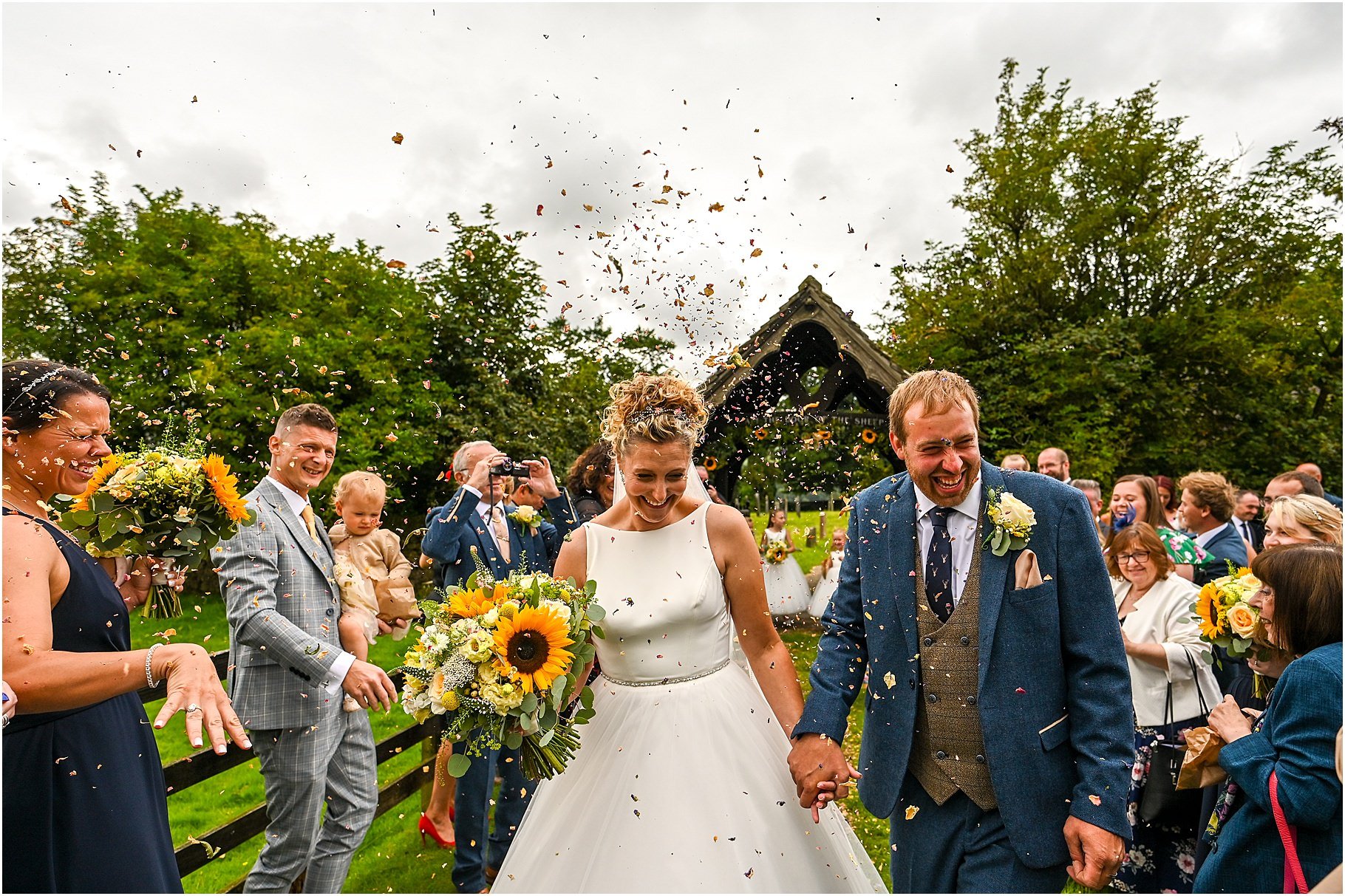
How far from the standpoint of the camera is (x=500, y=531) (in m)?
5.15

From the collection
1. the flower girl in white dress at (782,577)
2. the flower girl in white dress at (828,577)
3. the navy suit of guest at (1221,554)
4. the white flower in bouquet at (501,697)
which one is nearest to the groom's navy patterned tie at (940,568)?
the white flower in bouquet at (501,697)

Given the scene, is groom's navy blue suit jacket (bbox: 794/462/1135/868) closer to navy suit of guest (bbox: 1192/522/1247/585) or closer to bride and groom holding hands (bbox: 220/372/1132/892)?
bride and groom holding hands (bbox: 220/372/1132/892)

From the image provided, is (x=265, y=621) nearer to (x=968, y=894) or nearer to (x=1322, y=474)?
(x=968, y=894)

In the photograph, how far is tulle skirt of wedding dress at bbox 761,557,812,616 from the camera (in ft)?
36.6

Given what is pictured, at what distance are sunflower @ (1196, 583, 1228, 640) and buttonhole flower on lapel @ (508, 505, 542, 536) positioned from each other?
3.96 m

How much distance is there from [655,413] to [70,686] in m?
2.16

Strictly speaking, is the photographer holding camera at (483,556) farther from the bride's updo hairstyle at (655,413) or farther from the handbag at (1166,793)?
the handbag at (1166,793)

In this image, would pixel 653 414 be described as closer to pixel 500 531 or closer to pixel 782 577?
pixel 500 531

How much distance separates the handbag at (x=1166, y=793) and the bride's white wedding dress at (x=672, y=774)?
1818 millimetres

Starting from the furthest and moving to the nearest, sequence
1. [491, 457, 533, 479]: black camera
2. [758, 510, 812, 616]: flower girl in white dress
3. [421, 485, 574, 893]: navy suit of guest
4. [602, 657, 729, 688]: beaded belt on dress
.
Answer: [758, 510, 812, 616]: flower girl in white dress
[491, 457, 533, 479]: black camera
[421, 485, 574, 893]: navy suit of guest
[602, 657, 729, 688]: beaded belt on dress

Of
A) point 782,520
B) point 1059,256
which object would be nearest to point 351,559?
point 782,520

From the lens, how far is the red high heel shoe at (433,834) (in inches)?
202

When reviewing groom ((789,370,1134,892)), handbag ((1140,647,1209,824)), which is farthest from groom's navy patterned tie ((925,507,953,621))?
handbag ((1140,647,1209,824))

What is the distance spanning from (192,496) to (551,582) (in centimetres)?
152
